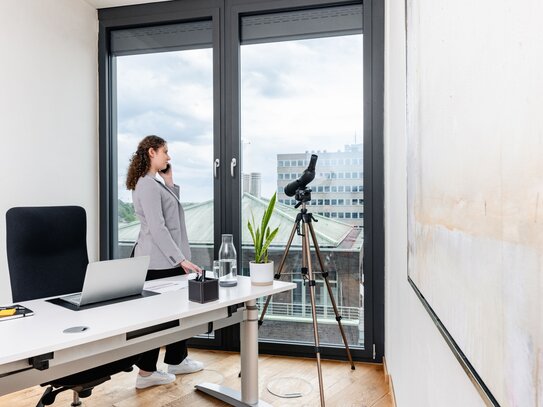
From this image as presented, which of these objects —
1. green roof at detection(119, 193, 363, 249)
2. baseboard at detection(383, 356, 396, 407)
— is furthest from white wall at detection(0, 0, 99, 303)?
baseboard at detection(383, 356, 396, 407)

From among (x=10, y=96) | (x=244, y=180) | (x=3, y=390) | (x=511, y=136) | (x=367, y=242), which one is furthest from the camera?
(x=244, y=180)

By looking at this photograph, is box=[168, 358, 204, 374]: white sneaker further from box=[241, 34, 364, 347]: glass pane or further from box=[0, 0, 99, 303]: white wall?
box=[0, 0, 99, 303]: white wall

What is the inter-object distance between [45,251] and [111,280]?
1.78 feet

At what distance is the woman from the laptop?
713 mm

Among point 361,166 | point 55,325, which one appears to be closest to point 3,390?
point 55,325

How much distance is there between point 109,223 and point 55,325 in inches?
84.8

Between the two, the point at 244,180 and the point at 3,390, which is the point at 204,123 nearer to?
the point at 244,180

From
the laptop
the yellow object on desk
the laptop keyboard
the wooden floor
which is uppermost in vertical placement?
the laptop

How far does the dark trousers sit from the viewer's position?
8.86ft

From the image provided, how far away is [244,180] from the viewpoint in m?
3.35

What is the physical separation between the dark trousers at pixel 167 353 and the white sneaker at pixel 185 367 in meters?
0.13

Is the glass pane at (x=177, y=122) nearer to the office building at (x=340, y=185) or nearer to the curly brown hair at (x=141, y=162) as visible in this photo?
the curly brown hair at (x=141, y=162)

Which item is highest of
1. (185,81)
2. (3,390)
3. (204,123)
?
(185,81)

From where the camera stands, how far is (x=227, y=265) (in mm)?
2318
